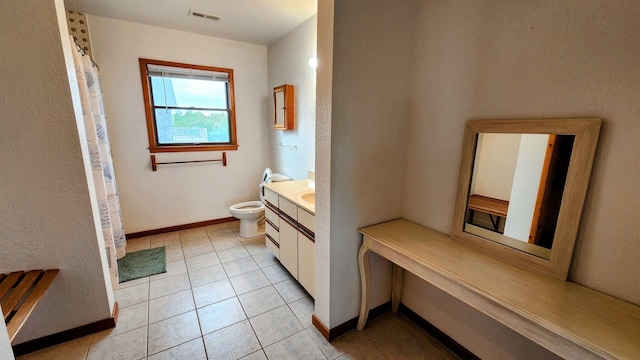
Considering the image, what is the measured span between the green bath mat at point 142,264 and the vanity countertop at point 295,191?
135cm

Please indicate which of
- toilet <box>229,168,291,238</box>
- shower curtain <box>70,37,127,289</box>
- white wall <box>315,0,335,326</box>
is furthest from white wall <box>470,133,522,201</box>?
shower curtain <box>70,37,127,289</box>

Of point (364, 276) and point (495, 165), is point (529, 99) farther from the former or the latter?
point (364, 276)

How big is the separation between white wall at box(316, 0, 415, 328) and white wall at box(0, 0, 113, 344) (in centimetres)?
144

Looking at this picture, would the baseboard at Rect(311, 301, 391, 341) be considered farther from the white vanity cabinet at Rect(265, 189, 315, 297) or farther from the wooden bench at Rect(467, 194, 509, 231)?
the wooden bench at Rect(467, 194, 509, 231)

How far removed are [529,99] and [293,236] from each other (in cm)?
175

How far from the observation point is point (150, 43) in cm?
293

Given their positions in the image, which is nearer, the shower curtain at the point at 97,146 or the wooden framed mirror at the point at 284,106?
the shower curtain at the point at 97,146

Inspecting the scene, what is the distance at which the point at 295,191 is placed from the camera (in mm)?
2373

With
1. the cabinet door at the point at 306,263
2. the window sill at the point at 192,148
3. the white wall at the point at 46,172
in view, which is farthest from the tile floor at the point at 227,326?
the window sill at the point at 192,148

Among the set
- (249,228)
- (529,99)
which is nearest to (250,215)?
(249,228)

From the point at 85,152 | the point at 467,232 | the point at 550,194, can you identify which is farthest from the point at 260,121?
the point at 550,194

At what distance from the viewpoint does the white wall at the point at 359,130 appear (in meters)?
1.42

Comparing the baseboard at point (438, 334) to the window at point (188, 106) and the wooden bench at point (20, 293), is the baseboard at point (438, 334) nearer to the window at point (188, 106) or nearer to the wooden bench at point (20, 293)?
the wooden bench at point (20, 293)

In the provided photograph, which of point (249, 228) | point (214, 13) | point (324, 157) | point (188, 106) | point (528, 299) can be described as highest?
point (214, 13)
